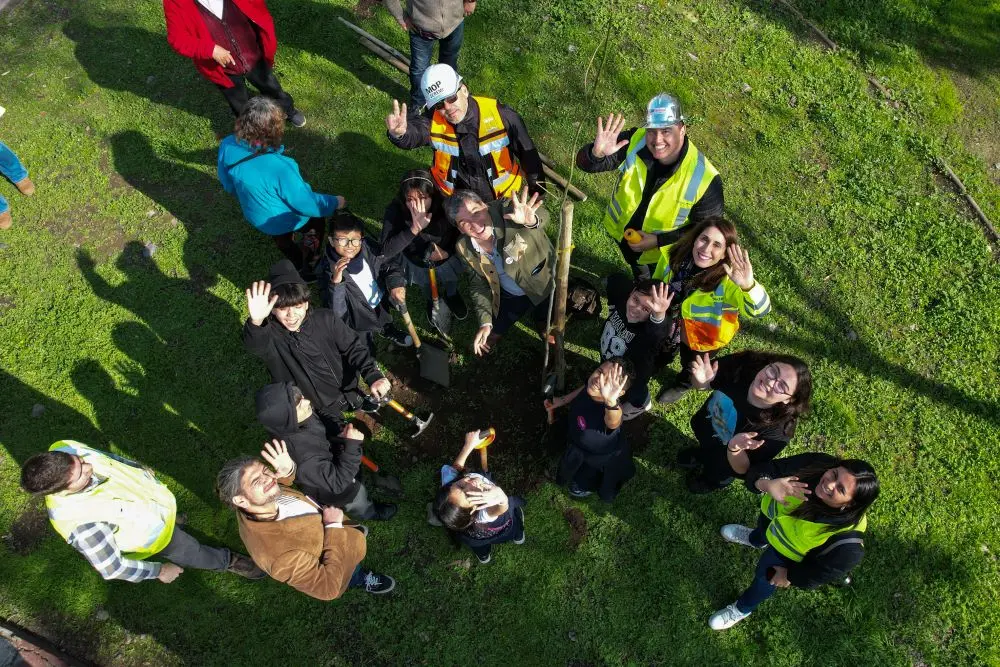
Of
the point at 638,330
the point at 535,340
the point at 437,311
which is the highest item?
the point at 638,330

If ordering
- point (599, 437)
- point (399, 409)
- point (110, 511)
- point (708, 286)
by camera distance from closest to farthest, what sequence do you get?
point (110, 511)
point (599, 437)
point (708, 286)
point (399, 409)

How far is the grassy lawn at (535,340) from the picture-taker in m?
4.96

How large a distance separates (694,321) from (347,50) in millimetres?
6141

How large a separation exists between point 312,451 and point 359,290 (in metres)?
1.53

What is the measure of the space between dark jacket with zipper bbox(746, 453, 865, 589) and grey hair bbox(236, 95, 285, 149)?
4.72m

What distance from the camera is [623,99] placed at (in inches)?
293

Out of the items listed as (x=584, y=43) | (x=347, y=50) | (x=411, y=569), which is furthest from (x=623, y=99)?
(x=411, y=569)

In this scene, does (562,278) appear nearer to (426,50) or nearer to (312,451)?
(312,451)

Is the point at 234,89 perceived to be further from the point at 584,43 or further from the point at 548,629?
the point at 548,629

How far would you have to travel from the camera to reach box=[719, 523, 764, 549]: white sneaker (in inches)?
202

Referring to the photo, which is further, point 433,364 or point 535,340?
point 535,340

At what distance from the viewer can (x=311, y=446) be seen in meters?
4.32

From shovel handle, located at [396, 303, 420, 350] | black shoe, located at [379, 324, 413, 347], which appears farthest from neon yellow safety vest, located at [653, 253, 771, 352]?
black shoe, located at [379, 324, 413, 347]

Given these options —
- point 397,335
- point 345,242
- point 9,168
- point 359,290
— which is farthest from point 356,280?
point 9,168
